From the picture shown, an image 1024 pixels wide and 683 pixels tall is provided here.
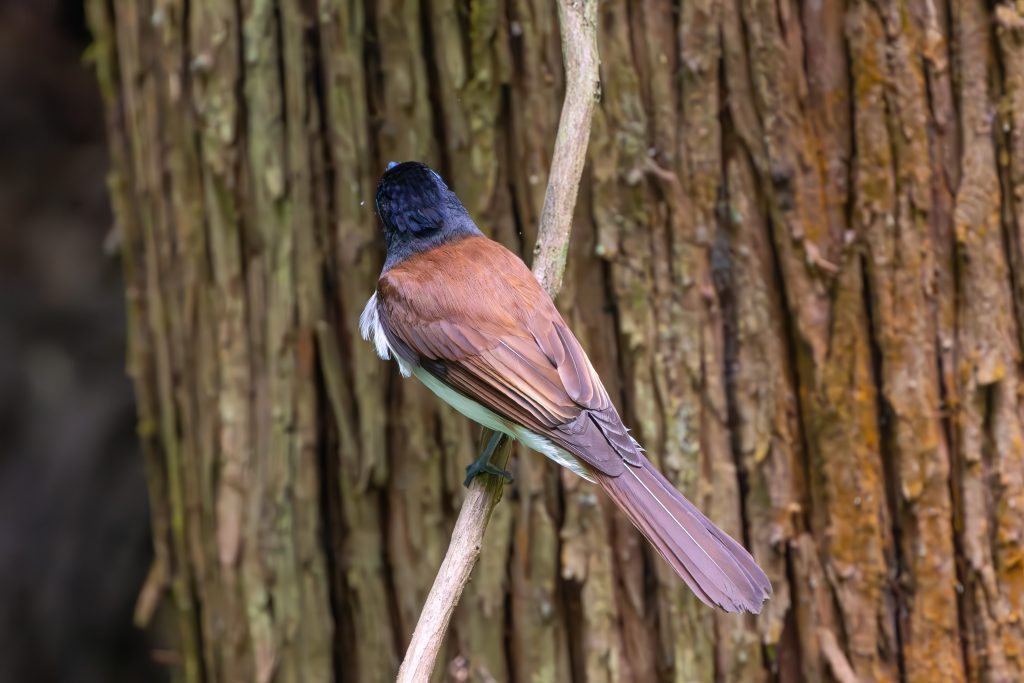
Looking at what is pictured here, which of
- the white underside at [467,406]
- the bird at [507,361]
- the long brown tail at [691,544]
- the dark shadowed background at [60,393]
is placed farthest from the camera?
the dark shadowed background at [60,393]

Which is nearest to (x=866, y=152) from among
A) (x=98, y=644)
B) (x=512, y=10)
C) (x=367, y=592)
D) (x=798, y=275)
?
(x=798, y=275)

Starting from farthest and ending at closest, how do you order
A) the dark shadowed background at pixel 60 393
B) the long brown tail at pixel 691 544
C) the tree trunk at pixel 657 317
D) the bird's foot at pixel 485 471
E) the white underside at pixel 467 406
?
the dark shadowed background at pixel 60 393
the tree trunk at pixel 657 317
the white underside at pixel 467 406
the bird's foot at pixel 485 471
the long brown tail at pixel 691 544

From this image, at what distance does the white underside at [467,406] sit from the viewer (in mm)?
3031

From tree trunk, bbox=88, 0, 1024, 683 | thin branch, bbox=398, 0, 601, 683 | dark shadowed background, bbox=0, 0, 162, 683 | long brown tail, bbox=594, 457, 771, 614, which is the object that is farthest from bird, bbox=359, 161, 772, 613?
dark shadowed background, bbox=0, 0, 162, 683

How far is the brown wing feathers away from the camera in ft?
8.82

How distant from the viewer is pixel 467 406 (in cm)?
324

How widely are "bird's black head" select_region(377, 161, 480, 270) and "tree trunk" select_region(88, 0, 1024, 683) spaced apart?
0.62 ft

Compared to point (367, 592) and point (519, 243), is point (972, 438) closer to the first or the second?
point (519, 243)

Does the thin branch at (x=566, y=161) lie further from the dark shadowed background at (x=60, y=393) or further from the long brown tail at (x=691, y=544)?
A: the dark shadowed background at (x=60, y=393)

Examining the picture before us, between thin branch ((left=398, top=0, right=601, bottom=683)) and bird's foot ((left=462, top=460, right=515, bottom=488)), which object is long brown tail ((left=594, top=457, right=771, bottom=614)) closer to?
bird's foot ((left=462, top=460, right=515, bottom=488))

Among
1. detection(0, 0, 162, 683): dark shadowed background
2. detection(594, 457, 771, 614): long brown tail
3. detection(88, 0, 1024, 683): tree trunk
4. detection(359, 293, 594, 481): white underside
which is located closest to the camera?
detection(594, 457, 771, 614): long brown tail

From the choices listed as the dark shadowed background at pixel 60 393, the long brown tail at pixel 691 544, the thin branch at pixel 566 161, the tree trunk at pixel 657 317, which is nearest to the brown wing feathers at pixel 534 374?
the long brown tail at pixel 691 544

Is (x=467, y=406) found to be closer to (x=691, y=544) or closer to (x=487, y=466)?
(x=487, y=466)

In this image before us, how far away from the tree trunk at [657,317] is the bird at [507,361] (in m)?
0.30
